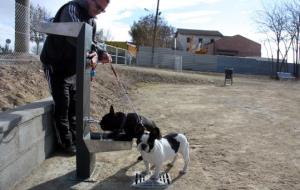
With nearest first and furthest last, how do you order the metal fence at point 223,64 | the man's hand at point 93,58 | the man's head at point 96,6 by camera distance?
the man's hand at point 93,58, the man's head at point 96,6, the metal fence at point 223,64

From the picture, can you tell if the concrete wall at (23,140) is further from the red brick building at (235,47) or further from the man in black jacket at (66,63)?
the red brick building at (235,47)

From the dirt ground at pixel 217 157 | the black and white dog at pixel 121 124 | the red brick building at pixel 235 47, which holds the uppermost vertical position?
the red brick building at pixel 235 47

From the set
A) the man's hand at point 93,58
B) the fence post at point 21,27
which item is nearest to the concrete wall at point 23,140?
the man's hand at point 93,58

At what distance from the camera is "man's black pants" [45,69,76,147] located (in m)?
5.95

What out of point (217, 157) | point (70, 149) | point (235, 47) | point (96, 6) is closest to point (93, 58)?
point (96, 6)

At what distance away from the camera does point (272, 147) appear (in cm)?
711

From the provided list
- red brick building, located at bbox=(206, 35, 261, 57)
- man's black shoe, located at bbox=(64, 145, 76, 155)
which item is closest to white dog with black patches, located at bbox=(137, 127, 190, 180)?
man's black shoe, located at bbox=(64, 145, 76, 155)

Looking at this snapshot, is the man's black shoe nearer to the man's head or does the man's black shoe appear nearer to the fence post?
the man's head

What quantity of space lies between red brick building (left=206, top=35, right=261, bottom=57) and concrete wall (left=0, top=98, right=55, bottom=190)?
90.3m

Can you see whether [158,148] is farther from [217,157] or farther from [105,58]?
[217,157]

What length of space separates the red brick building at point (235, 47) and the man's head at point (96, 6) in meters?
90.3

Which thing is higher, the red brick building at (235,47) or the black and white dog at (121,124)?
the red brick building at (235,47)

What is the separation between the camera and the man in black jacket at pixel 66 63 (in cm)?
552

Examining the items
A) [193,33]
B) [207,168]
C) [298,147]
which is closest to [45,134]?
[207,168]
